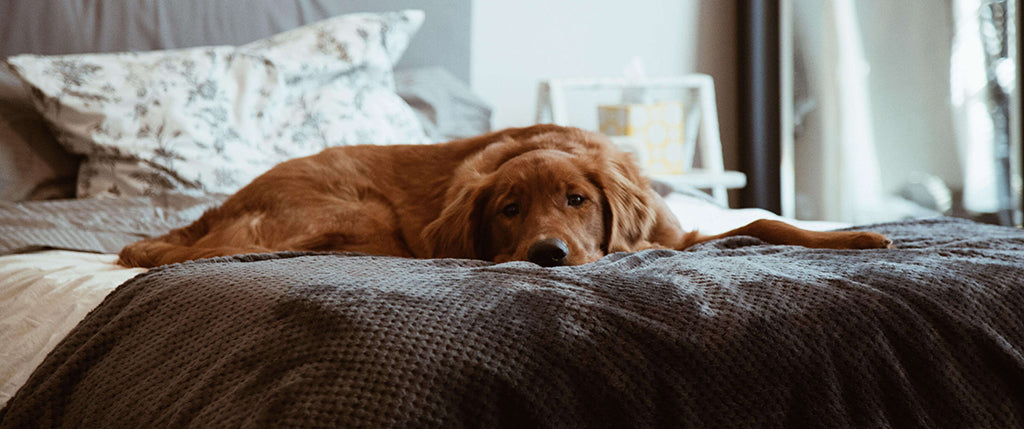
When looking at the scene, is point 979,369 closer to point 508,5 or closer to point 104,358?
point 104,358

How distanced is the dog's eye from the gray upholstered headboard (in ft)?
6.32

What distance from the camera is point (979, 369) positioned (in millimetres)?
1094

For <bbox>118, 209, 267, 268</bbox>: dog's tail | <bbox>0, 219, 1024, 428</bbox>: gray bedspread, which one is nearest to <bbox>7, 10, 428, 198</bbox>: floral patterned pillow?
<bbox>118, 209, 267, 268</bbox>: dog's tail

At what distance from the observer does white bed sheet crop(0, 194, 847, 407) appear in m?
1.37

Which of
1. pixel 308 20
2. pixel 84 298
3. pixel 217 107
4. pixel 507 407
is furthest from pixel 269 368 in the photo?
pixel 308 20

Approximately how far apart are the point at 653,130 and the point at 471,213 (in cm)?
226

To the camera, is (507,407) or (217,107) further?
(217,107)

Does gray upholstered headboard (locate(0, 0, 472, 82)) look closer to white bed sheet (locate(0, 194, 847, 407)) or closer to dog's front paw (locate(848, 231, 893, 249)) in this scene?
white bed sheet (locate(0, 194, 847, 407))

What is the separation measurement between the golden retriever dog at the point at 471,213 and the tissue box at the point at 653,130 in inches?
71.3

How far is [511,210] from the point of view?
6.20ft

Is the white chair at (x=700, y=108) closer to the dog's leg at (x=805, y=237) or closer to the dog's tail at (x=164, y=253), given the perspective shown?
the dog's leg at (x=805, y=237)

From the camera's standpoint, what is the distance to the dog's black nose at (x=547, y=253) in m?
1.63

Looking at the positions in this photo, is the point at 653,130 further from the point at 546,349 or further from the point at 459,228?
the point at 546,349

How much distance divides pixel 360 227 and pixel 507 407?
116 centimetres
